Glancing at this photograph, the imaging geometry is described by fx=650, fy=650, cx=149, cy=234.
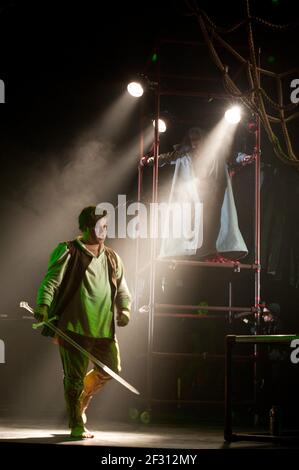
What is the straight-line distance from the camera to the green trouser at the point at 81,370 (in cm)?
588

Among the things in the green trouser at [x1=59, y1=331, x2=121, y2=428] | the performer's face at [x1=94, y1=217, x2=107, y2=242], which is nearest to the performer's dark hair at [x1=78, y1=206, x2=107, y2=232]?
the performer's face at [x1=94, y1=217, x2=107, y2=242]

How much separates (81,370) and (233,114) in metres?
3.93

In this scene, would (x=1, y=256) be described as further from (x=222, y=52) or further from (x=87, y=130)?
(x=222, y=52)

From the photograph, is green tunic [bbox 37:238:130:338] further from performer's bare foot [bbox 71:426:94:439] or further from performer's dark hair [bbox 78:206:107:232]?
performer's bare foot [bbox 71:426:94:439]

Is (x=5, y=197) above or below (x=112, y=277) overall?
above

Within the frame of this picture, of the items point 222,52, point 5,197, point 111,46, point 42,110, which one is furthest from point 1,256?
point 222,52

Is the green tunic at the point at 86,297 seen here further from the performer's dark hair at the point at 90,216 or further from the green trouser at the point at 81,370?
the performer's dark hair at the point at 90,216

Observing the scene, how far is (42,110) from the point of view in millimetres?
9953

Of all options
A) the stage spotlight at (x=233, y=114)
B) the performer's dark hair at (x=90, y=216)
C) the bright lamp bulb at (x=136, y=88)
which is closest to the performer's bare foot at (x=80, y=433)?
the performer's dark hair at (x=90, y=216)

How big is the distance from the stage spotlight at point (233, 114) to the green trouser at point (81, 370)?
3462 mm

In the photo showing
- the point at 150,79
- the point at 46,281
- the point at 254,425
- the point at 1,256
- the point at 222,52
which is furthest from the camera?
the point at 1,256

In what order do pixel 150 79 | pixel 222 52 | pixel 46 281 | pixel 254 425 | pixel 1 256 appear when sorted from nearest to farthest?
pixel 46 281
pixel 254 425
pixel 150 79
pixel 222 52
pixel 1 256

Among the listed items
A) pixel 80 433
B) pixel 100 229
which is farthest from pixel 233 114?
pixel 80 433
